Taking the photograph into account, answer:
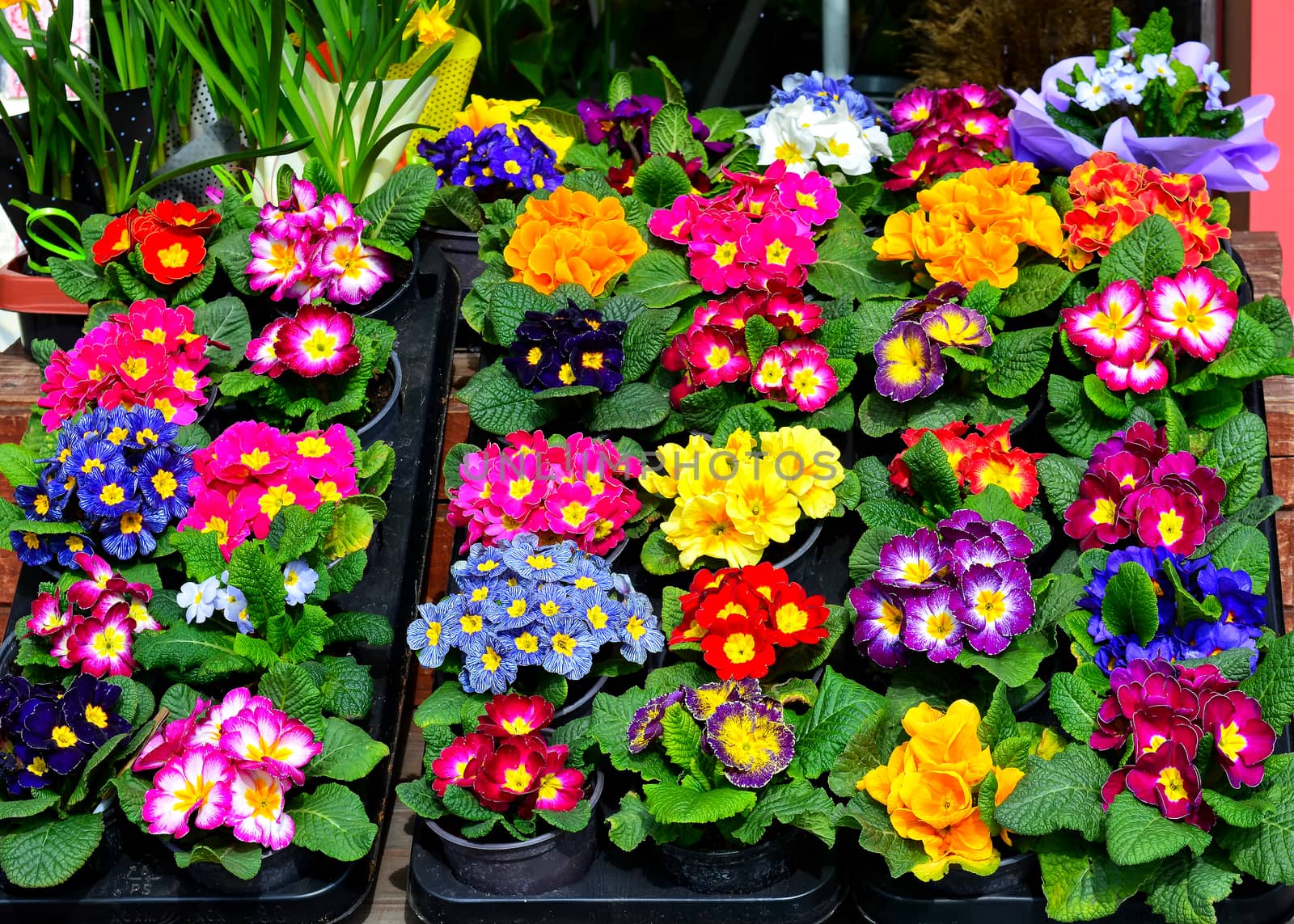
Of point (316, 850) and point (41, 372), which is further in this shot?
point (41, 372)

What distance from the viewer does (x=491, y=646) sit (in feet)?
4.75

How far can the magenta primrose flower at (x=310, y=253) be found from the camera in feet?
6.06

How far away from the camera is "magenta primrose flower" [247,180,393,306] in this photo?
1846mm

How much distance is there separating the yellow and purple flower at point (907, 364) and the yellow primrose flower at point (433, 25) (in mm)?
958

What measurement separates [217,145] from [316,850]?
1276 millimetres

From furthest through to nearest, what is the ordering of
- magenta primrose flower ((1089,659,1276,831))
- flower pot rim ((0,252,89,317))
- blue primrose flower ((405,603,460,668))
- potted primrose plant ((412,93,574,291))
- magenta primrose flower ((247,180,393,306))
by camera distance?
potted primrose plant ((412,93,574,291)), flower pot rim ((0,252,89,317)), magenta primrose flower ((247,180,393,306)), blue primrose flower ((405,603,460,668)), magenta primrose flower ((1089,659,1276,831))

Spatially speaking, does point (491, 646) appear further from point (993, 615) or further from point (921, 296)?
point (921, 296)

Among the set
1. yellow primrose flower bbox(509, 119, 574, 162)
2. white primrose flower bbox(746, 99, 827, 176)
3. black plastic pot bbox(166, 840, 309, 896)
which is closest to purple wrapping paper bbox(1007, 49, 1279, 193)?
white primrose flower bbox(746, 99, 827, 176)

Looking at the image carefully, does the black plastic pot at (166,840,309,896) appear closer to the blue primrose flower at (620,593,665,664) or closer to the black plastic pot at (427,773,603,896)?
the black plastic pot at (427,773,603,896)

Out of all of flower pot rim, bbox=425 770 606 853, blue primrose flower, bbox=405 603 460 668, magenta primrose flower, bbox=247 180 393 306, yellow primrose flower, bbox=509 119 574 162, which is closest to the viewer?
flower pot rim, bbox=425 770 606 853

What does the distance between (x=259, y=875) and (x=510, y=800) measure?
28 centimetres

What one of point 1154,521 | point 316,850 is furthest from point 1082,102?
point 316,850

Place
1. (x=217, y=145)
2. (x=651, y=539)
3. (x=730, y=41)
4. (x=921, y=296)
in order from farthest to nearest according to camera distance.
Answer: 1. (x=730, y=41)
2. (x=217, y=145)
3. (x=921, y=296)
4. (x=651, y=539)

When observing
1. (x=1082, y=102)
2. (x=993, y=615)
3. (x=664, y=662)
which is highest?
(x=1082, y=102)
